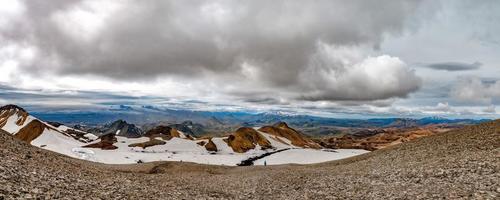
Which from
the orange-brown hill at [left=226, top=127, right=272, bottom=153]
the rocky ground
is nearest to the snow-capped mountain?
the orange-brown hill at [left=226, top=127, right=272, bottom=153]

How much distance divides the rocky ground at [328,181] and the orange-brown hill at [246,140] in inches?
3945

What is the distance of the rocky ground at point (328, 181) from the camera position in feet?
81.9

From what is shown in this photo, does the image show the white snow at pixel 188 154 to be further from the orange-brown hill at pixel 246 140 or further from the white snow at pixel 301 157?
the orange-brown hill at pixel 246 140

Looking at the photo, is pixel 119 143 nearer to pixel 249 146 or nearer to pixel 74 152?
pixel 74 152

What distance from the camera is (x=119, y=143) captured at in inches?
6132

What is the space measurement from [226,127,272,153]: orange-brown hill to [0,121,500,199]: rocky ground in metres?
100

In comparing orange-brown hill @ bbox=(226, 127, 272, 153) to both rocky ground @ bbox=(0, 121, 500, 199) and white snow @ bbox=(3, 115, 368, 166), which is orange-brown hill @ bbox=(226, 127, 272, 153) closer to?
white snow @ bbox=(3, 115, 368, 166)

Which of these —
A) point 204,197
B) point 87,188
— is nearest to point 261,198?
point 204,197

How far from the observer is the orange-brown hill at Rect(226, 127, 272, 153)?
496 feet

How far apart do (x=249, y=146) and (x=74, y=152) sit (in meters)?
68.2

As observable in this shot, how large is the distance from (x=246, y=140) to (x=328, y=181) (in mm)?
119897

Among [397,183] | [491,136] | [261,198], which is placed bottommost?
[261,198]

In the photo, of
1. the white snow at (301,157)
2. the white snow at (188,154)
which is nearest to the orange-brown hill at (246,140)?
the white snow at (188,154)

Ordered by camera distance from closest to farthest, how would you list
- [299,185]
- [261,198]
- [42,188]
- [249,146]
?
[42,188] → [261,198] → [299,185] → [249,146]
